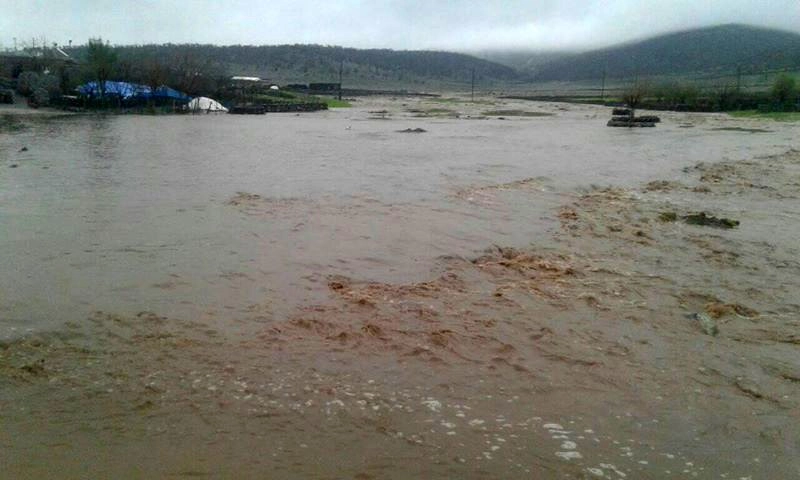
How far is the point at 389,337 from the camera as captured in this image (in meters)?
5.81

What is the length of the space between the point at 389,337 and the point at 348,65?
174 m

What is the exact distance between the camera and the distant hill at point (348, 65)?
14900cm

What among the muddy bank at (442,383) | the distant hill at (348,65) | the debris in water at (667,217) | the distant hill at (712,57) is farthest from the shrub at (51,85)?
the distant hill at (712,57)

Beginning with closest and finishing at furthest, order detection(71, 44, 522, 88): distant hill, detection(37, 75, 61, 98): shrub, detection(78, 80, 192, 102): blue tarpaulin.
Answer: detection(37, 75, 61, 98): shrub
detection(78, 80, 192, 102): blue tarpaulin
detection(71, 44, 522, 88): distant hill

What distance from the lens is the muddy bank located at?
3943mm

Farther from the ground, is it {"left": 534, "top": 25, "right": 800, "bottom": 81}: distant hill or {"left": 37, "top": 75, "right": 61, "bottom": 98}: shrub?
{"left": 534, "top": 25, "right": 800, "bottom": 81}: distant hill

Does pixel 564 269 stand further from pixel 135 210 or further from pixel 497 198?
pixel 135 210

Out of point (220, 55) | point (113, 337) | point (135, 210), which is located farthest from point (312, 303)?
point (220, 55)

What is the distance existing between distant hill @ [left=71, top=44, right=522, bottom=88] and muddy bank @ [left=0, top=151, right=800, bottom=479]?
5265 inches

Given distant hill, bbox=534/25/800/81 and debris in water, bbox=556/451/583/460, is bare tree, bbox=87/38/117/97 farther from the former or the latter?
distant hill, bbox=534/25/800/81

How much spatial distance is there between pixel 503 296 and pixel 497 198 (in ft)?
21.6

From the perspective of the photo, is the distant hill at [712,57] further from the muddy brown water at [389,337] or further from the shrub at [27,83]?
the muddy brown water at [389,337]

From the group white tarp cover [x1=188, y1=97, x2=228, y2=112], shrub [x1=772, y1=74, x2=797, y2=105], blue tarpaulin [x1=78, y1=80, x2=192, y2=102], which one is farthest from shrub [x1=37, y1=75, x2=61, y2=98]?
shrub [x1=772, y1=74, x2=797, y2=105]

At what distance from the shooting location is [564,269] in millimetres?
8047
